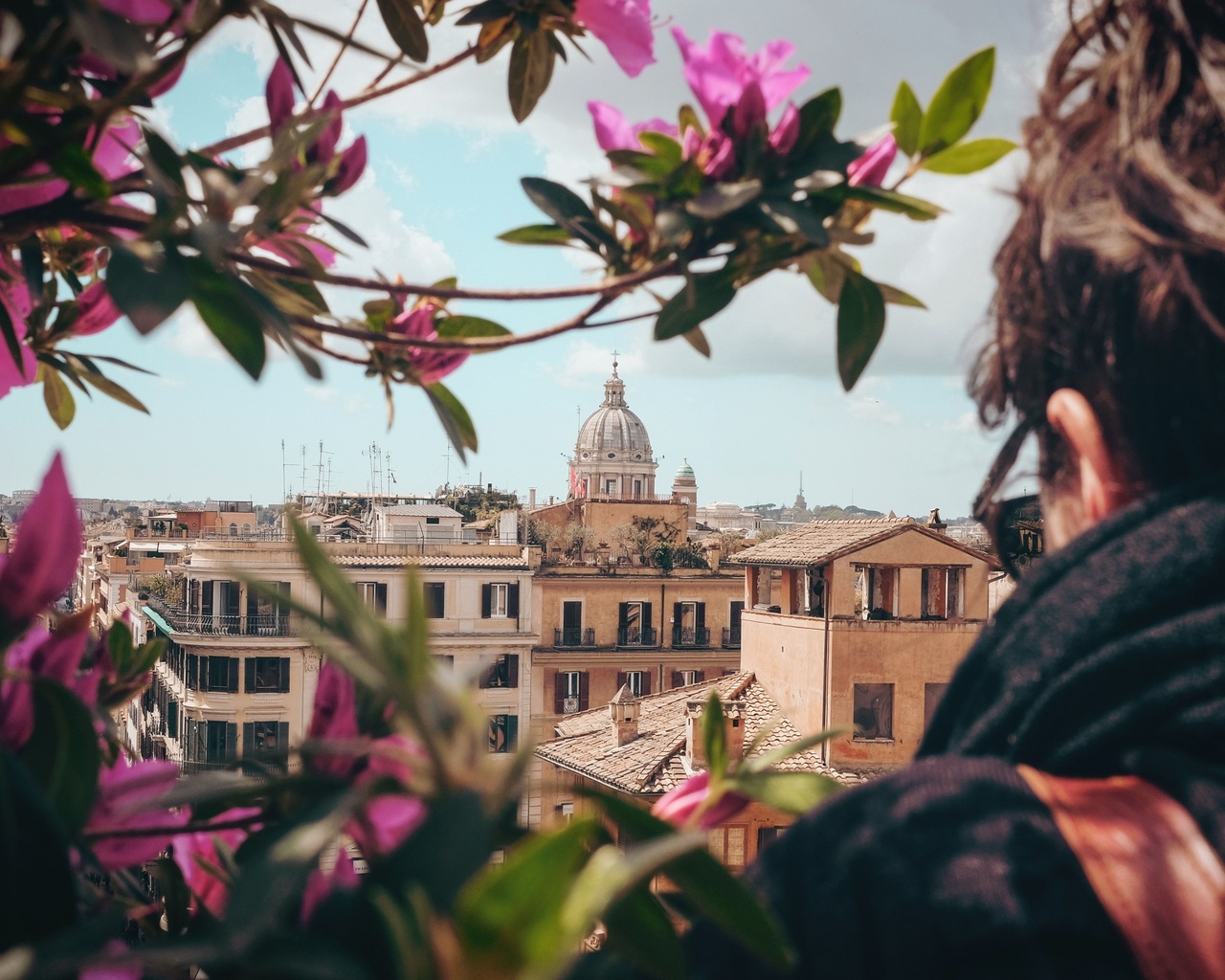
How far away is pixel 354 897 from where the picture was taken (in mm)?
401

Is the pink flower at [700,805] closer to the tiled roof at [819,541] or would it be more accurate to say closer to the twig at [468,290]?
the twig at [468,290]

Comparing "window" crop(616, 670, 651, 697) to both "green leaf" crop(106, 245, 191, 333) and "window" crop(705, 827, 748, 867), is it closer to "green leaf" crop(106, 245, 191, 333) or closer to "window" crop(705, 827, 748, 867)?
"window" crop(705, 827, 748, 867)

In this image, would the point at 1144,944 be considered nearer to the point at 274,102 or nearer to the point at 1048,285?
the point at 1048,285

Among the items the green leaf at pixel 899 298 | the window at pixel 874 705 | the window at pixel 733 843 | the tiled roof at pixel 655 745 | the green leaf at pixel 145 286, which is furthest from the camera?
the window at pixel 874 705

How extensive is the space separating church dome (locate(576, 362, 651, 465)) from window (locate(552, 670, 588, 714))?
96.9 ft

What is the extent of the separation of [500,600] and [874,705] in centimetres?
692

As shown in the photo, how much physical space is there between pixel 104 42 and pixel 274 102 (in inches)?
9.5

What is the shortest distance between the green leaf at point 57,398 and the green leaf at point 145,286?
0.53 meters

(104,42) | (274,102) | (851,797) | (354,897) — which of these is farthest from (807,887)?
(274,102)

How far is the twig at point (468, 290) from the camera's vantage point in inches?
28.1

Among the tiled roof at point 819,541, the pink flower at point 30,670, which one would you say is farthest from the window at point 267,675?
the pink flower at point 30,670

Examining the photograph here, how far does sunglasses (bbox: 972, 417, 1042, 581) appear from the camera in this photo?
67cm

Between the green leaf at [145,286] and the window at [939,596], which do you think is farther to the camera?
the window at [939,596]

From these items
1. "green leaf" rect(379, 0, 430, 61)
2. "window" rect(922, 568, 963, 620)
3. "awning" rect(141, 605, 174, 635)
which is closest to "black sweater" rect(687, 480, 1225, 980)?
"green leaf" rect(379, 0, 430, 61)
